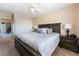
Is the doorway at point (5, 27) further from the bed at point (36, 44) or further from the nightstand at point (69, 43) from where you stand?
the nightstand at point (69, 43)

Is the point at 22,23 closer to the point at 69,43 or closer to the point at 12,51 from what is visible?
the point at 12,51

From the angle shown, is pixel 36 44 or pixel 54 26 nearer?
pixel 36 44

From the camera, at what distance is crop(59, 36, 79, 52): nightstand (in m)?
2.75

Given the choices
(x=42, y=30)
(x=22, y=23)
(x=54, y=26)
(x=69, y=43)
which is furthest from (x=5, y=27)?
(x=69, y=43)

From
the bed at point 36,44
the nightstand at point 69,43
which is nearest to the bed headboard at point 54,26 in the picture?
the bed at point 36,44

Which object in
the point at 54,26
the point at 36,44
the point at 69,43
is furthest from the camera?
the point at 69,43

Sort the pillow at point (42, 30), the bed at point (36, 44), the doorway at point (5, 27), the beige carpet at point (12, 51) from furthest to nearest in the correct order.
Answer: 1. the pillow at point (42, 30)
2. the beige carpet at point (12, 51)
3. the doorway at point (5, 27)
4. the bed at point (36, 44)

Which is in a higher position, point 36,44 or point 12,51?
point 36,44

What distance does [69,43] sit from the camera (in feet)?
9.59

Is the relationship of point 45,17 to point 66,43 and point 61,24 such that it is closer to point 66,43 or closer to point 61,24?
point 61,24

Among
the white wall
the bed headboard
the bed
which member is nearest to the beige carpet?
the bed

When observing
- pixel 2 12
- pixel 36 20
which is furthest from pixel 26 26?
pixel 2 12

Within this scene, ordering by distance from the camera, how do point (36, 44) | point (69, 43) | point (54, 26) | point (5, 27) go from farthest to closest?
point (69, 43)
point (54, 26)
point (5, 27)
point (36, 44)

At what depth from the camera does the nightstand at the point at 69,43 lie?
9.02 feet
